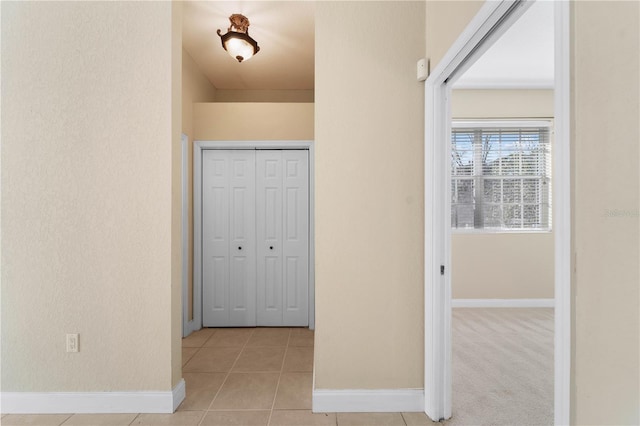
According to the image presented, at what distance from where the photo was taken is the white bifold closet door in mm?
3865

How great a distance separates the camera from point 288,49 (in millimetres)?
3557

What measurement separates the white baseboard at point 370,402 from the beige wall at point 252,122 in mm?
2618

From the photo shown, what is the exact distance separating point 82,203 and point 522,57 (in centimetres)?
437

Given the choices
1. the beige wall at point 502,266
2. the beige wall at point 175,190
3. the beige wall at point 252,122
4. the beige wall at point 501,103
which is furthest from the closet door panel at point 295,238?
the beige wall at point 501,103

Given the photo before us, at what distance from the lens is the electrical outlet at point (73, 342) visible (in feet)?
7.14

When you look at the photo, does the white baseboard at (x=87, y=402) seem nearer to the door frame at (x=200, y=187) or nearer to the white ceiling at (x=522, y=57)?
the door frame at (x=200, y=187)

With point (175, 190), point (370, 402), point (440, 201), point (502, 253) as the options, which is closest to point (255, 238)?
point (175, 190)

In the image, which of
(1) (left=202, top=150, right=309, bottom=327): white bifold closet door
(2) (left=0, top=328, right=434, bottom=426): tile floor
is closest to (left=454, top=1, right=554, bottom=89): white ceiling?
(1) (left=202, top=150, right=309, bottom=327): white bifold closet door

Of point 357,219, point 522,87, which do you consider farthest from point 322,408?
point 522,87

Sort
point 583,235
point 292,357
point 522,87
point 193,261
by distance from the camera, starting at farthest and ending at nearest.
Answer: point 522,87
point 193,261
point 292,357
point 583,235

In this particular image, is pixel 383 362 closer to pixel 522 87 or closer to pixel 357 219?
pixel 357 219

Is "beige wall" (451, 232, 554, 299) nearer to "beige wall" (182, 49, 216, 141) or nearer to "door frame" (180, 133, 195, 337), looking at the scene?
"door frame" (180, 133, 195, 337)

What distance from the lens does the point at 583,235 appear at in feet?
3.11

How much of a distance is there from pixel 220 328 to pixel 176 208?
2100mm
